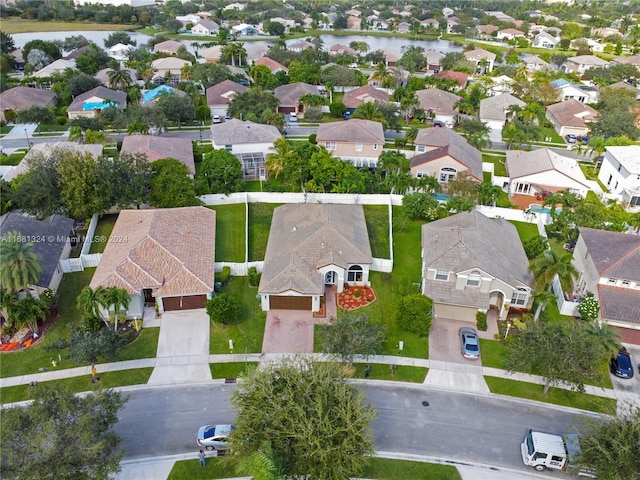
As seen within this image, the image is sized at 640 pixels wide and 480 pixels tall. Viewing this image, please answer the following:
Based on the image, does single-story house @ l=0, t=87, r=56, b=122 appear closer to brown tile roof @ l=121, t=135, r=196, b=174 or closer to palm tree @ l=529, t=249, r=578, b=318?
brown tile roof @ l=121, t=135, r=196, b=174

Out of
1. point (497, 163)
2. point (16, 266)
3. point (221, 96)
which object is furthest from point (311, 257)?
point (221, 96)

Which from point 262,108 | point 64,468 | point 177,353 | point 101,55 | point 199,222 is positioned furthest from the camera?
point 101,55

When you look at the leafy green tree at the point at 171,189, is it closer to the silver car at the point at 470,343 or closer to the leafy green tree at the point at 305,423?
the leafy green tree at the point at 305,423

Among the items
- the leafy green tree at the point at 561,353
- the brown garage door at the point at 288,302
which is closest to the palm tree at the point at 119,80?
the brown garage door at the point at 288,302

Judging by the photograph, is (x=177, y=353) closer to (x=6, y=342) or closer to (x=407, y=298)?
(x=6, y=342)

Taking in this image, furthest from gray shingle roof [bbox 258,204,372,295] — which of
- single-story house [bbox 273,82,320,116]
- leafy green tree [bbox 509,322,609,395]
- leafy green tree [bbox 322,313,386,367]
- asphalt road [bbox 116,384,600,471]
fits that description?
single-story house [bbox 273,82,320,116]

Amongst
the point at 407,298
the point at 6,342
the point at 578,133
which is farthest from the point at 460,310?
the point at 578,133

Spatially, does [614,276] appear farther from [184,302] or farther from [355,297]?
[184,302]
